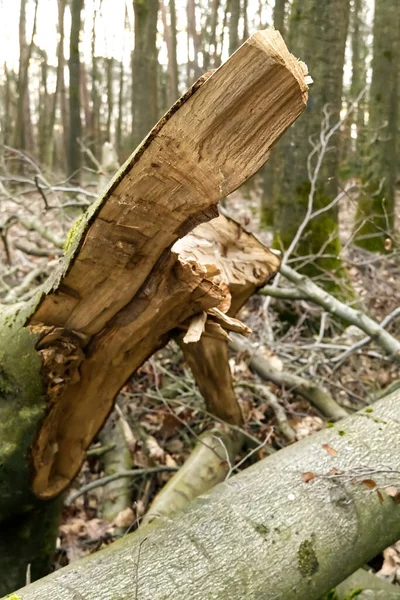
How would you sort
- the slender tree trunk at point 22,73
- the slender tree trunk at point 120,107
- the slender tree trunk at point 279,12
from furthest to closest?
the slender tree trunk at point 120,107
the slender tree trunk at point 22,73
the slender tree trunk at point 279,12

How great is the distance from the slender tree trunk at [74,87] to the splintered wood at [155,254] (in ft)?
28.8

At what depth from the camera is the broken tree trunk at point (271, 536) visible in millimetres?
1686

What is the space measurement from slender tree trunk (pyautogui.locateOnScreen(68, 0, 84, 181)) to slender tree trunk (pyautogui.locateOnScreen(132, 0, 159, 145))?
2417 millimetres

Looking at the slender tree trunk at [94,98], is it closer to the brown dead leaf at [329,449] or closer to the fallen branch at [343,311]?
the fallen branch at [343,311]

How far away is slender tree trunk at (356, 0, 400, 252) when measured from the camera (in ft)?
24.1

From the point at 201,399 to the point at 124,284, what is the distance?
2.05 metres

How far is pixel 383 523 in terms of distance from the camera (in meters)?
2.04

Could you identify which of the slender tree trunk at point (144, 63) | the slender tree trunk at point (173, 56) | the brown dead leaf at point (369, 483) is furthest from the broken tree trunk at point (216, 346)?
the slender tree trunk at point (173, 56)

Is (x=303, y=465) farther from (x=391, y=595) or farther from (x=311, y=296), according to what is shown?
(x=311, y=296)

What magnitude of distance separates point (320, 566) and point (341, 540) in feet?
0.42

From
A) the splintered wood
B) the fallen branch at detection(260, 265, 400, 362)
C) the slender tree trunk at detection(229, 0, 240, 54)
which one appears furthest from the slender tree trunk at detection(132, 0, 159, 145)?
the splintered wood

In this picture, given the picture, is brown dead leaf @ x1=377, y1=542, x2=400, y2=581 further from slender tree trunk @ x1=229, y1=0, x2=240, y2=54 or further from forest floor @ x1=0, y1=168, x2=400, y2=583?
slender tree trunk @ x1=229, y1=0, x2=240, y2=54

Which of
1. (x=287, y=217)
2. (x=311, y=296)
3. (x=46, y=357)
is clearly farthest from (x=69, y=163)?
(x=46, y=357)

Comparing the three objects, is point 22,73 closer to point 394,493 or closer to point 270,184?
point 270,184
